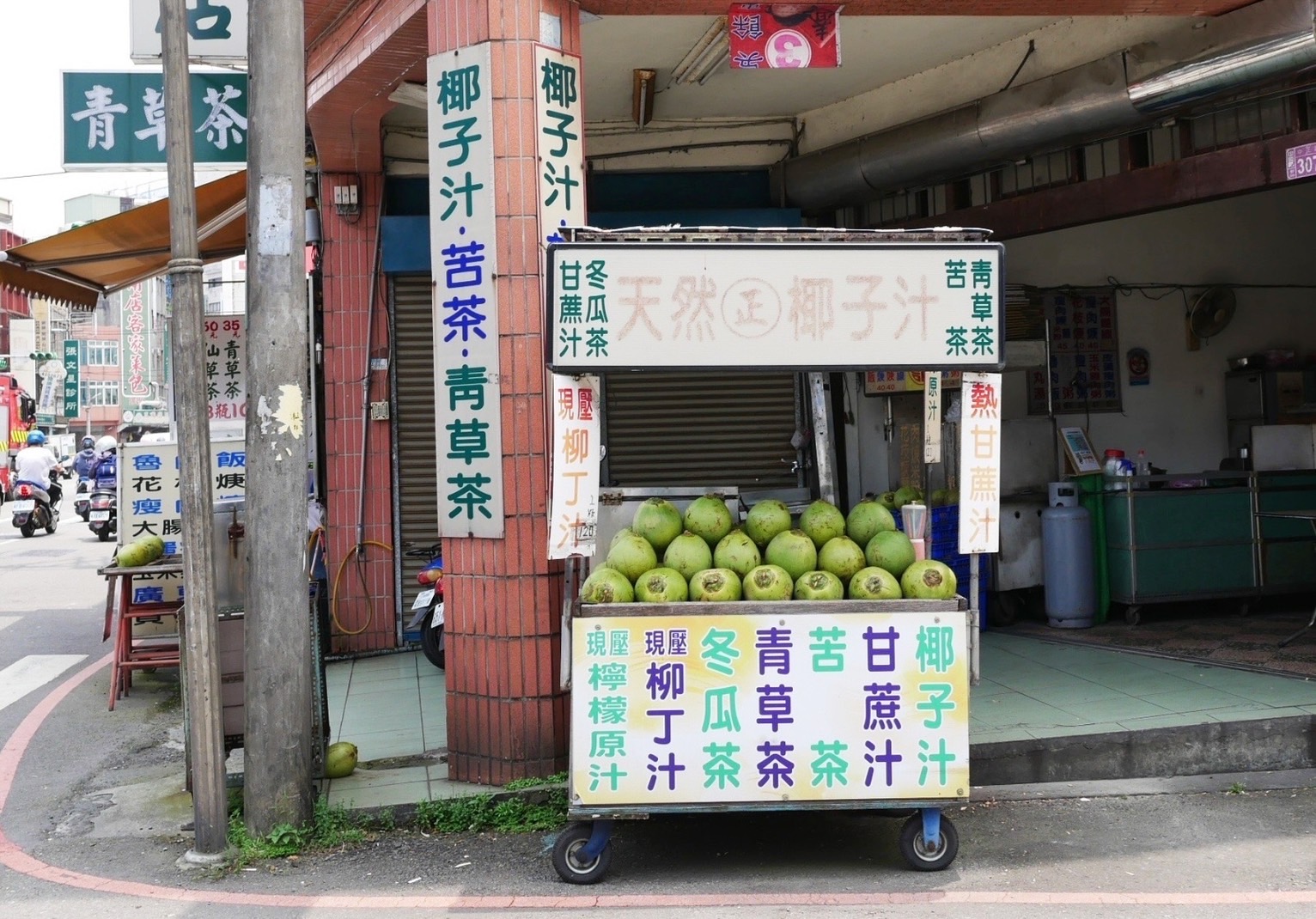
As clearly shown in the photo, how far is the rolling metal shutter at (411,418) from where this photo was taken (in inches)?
389

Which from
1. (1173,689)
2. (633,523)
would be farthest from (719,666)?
(1173,689)

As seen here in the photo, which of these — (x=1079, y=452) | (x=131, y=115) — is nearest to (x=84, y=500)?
(x=131, y=115)

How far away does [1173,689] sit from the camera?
284 inches

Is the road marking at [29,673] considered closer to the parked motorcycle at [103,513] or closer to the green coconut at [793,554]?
the green coconut at [793,554]

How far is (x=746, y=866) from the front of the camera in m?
5.11

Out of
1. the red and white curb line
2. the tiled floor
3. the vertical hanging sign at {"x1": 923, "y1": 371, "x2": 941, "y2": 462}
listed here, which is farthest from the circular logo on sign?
the red and white curb line

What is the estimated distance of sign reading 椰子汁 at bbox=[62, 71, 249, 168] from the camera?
27.8ft

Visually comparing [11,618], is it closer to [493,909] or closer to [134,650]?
[134,650]

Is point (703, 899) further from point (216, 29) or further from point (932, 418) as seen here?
point (216, 29)

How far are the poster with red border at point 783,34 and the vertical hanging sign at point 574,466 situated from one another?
8.78 feet

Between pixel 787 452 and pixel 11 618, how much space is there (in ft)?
27.8

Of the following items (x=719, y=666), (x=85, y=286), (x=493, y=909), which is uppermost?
(x=85, y=286)

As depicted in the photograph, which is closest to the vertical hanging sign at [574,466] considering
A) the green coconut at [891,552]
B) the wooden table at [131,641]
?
the green coconut at [891,552]

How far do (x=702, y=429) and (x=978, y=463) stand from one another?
17.7 feet
